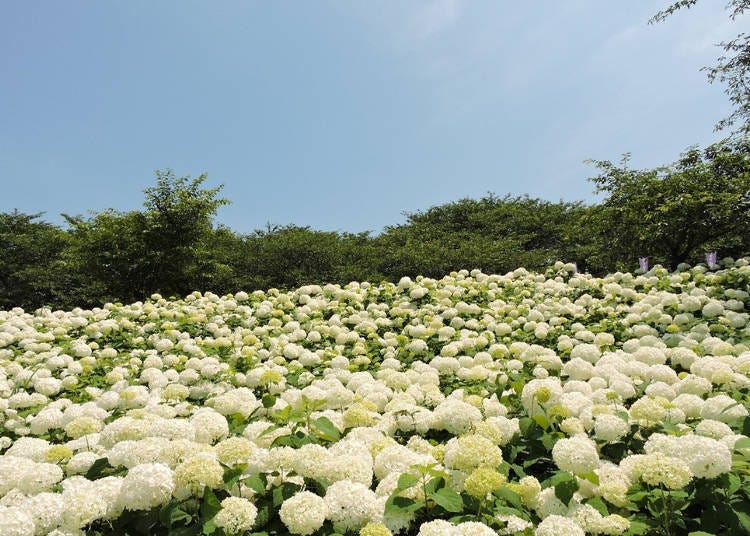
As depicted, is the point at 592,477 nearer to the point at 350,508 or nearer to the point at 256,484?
the point at 350,508

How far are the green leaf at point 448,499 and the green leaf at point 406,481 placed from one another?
99 mm

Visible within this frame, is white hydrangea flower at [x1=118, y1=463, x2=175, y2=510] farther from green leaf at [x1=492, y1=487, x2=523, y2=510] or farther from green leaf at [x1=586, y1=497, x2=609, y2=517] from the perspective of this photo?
green leaf at [x1=586, y1=497, x2=609, y2=517]

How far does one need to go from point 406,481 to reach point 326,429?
30.4 inches

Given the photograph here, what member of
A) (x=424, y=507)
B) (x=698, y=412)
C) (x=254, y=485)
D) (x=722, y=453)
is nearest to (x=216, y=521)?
(x=254, y=485)

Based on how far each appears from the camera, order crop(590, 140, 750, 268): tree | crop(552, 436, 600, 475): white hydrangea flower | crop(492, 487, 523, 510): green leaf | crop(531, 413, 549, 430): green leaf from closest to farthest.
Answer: crop(492, 487, 523, 510): green leaf
crop(552, 436, 600, 475): white hydrangea flower
crop(531, 413, 549, 430): green leaf
crop(590, 140, 750, 268): tree

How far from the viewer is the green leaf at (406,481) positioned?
2.00m

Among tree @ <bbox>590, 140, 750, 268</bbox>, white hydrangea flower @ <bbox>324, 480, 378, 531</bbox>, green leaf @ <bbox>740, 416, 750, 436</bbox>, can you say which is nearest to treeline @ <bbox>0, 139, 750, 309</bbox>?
tree @ <bbox>590, 140, 750, 268</bbox>

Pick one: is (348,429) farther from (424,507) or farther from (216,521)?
(216,521)

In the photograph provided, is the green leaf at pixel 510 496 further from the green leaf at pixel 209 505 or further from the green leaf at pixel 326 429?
the green leaf at pixel 209 505

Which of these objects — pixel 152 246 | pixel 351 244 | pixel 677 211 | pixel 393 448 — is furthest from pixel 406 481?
pixel 351 244

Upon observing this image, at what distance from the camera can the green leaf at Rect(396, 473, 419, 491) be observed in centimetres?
200

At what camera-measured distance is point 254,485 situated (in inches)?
85.0

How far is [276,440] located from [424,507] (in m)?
0.81

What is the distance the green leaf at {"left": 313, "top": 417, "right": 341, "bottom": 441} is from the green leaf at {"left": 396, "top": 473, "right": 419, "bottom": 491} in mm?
676
